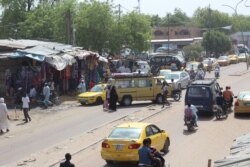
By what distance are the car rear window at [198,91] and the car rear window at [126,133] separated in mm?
10560

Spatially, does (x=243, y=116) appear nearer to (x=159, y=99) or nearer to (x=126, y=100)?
(x=159, y=99)

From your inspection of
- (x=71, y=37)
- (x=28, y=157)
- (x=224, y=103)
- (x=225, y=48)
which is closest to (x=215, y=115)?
(x=224, y=103)

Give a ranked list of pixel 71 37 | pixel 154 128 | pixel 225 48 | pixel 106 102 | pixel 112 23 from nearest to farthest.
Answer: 1. pixel 154 128
2. pixel 106 102
3. pixel 71 37
4. pixel 112 23
5. pixel 225 48

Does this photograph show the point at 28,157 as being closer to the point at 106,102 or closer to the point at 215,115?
the point at 215,115

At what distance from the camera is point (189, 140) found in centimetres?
2153

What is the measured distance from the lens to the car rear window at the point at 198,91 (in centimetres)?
2761

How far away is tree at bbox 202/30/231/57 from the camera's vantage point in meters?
94.3

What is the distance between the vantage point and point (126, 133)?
691 inches

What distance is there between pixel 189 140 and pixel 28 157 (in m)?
6.36

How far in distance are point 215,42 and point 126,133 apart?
79.6 metres

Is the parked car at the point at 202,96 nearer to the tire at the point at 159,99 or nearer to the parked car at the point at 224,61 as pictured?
the tire at the point at 159,99

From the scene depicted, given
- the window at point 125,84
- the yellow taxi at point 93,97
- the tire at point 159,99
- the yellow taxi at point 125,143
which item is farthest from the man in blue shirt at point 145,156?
the yellow taxi at point 93,97

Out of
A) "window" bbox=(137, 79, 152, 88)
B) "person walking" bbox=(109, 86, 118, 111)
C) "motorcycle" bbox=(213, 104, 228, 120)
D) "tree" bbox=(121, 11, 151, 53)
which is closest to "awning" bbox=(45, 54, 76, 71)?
"person walking" bbox=(109, 86, 118, 111)

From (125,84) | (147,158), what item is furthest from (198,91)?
(147,158)
